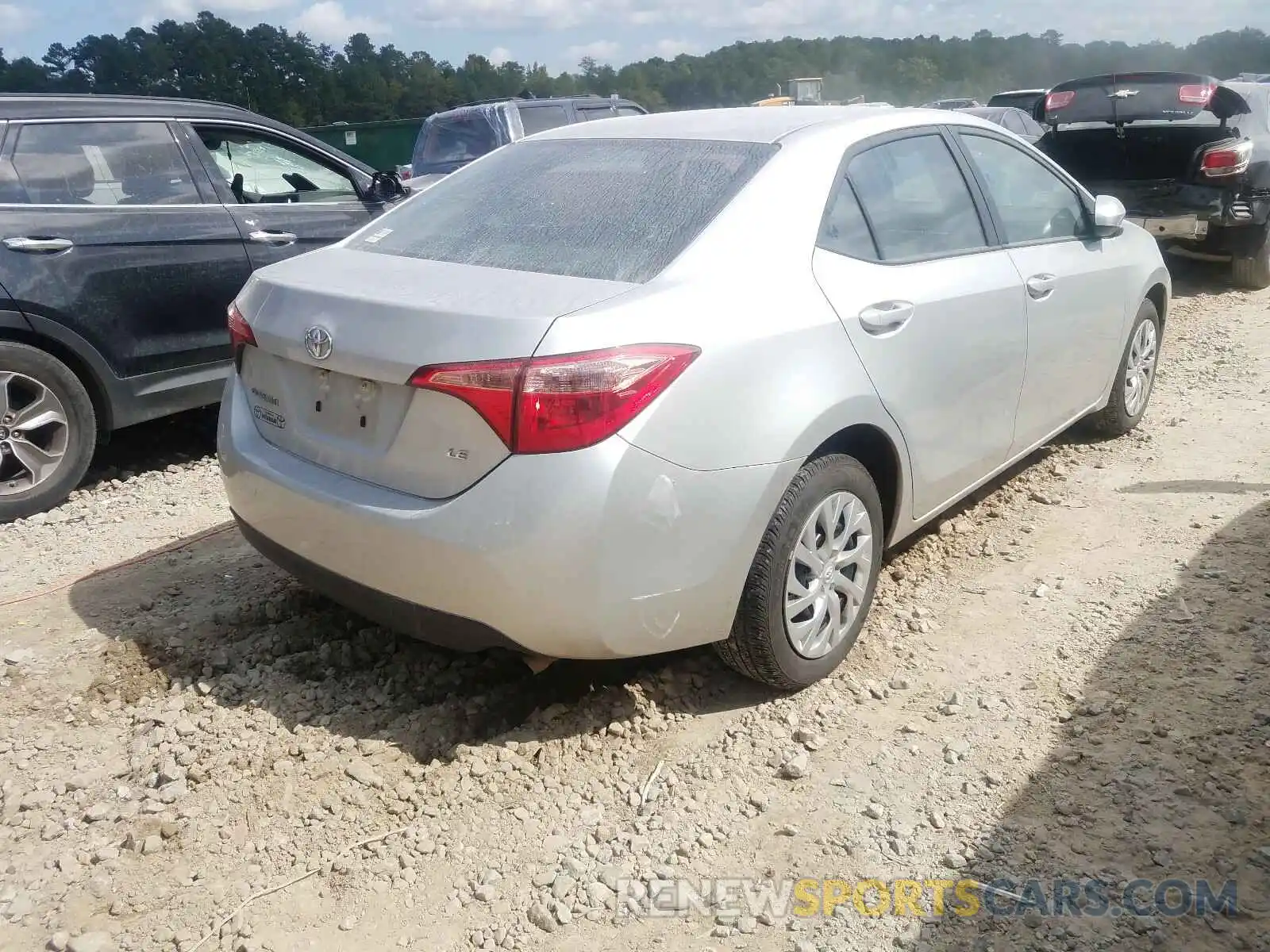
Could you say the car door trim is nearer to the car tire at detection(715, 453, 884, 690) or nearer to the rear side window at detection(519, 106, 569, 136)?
the car tire at detection(715, 453, 884, 690)

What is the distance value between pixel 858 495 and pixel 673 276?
0.91m

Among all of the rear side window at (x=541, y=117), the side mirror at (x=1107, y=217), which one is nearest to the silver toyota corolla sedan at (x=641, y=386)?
the side mirror at (x=1107, y=217)

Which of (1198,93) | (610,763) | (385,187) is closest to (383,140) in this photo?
(1198,93)

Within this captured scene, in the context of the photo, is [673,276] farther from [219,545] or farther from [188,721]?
[219,545]

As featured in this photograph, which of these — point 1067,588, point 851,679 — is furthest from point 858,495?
point 1067,588

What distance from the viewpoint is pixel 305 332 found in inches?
111

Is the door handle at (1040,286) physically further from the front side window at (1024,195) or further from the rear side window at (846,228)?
the rear side window at (846,228)

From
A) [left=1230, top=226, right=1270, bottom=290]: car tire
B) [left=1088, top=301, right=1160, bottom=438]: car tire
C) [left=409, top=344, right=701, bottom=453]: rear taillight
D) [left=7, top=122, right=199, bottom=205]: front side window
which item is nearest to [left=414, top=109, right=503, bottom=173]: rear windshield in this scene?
[left=7, top=122, right=199, bottom=205]: front side window

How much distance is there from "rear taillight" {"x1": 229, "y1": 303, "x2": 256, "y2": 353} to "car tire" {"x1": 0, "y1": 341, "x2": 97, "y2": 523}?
75.3 inches

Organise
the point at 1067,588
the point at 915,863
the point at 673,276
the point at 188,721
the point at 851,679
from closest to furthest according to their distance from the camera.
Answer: the point at 915,863 → the point at 673,276 → the point at 188,721 → the point at 851,679 → the point at 1067,588

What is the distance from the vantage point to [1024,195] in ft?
13.9

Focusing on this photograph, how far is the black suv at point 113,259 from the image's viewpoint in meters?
4.61

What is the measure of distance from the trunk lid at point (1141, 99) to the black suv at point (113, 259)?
6.87 metres

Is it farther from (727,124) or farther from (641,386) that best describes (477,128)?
(641,386)
